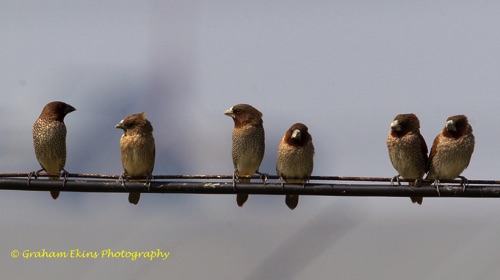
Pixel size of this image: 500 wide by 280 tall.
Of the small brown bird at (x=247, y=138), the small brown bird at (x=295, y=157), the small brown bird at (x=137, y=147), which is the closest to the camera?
the small brown bird at (x=295, y=157)

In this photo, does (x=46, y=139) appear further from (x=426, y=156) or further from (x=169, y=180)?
(x=426, y=156)

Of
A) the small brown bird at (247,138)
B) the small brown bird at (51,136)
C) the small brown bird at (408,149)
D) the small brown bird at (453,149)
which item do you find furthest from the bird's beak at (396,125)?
the small brown bird at (51,136)

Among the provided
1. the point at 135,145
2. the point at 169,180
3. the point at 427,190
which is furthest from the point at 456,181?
the point at 135,145

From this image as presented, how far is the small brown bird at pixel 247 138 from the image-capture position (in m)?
15.0

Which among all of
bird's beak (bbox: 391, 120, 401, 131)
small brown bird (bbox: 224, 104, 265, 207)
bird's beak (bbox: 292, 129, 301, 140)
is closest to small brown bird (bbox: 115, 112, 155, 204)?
small brown bird (bbox: 224, 104, 265, 207)

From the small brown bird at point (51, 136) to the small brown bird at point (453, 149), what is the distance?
4.80m

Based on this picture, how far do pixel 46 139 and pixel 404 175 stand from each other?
471 cm

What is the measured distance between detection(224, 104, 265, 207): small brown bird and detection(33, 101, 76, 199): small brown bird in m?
2.17

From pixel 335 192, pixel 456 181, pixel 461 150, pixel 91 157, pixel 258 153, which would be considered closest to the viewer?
pixel 335 192

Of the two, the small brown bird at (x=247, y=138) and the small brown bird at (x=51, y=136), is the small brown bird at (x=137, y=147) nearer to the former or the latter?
the small brown bird at (x=51, y=136)

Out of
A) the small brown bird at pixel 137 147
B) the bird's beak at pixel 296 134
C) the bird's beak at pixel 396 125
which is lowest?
the small brown bird at pixel 137 147

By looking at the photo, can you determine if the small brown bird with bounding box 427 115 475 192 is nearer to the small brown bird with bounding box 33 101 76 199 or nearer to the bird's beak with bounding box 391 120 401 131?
the bird's beak with bounding box 391 120 401 131

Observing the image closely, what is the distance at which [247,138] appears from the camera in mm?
15039

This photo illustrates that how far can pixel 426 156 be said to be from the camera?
1443 centimetres
